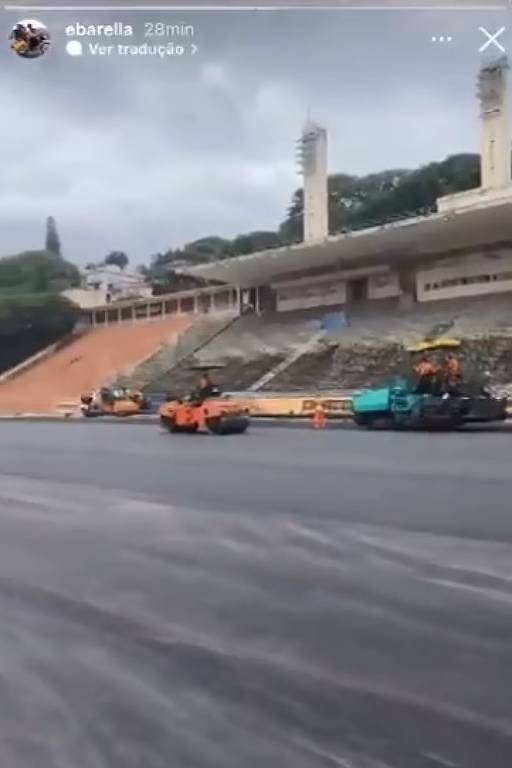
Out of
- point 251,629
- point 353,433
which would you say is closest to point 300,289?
point 353,433

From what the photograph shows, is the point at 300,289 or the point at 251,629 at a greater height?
the point at 300,289

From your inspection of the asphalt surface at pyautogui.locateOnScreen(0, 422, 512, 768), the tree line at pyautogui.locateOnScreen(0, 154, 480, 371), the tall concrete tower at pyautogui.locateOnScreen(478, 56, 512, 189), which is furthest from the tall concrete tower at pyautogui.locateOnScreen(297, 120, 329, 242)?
the asphalt surface at pyautogui.locateOnScreen(0, 422, 512, 768)

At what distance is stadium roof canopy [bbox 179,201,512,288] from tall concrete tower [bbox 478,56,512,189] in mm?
50

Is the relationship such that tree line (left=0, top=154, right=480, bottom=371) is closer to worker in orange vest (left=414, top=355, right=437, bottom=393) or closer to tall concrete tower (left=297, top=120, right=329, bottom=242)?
tall concrete tower (left=297, top=120, right=329, bottom=242)

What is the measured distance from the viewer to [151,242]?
985mm

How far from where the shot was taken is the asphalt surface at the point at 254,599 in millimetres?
763

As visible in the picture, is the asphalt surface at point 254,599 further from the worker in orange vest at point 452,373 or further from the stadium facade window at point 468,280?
the stadium facade window at point 468,280

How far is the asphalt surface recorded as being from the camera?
2.50ft

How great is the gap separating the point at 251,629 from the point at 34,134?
2.16ft

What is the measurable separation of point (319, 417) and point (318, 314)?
163 millimetres

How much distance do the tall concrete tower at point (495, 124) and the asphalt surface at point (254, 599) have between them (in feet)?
1.12

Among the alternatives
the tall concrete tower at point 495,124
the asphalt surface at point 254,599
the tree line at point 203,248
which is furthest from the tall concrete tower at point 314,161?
the asphalt surface at point 254,599

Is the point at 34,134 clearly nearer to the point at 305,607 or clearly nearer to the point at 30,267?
the point at 30,267

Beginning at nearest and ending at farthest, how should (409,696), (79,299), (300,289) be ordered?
1. (409,696)
2. (79,299)
3. (300,289)
